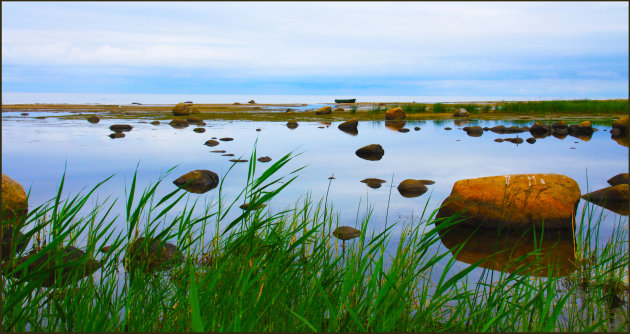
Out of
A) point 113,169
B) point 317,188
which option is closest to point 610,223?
point 317,188

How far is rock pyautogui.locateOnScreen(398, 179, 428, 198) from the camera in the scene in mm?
10125

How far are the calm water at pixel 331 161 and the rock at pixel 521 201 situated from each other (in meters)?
0.78

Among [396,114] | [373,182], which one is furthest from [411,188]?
[396,114]

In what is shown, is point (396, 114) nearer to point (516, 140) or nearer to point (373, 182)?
point (516, 140)

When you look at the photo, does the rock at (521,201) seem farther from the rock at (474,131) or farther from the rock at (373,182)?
the rock at (474,131)

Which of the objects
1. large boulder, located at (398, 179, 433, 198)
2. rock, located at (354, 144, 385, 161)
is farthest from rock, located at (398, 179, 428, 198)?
rock, located at (354, 144, 385, 161)

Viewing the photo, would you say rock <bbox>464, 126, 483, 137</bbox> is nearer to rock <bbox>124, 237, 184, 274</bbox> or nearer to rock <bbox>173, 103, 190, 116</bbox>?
rock <bbox>124, 237, 184, 274</bbox>

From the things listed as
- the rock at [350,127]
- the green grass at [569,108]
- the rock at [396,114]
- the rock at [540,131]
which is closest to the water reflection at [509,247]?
the rock at [540,131]

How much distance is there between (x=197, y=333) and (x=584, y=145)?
2129 cm

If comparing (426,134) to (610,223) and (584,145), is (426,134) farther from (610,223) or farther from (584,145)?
(610,223)

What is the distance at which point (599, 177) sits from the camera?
12.7 meters

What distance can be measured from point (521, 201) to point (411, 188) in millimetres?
3197

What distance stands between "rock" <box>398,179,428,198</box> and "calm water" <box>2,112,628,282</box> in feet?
0.62

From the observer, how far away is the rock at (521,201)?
7.21 m
